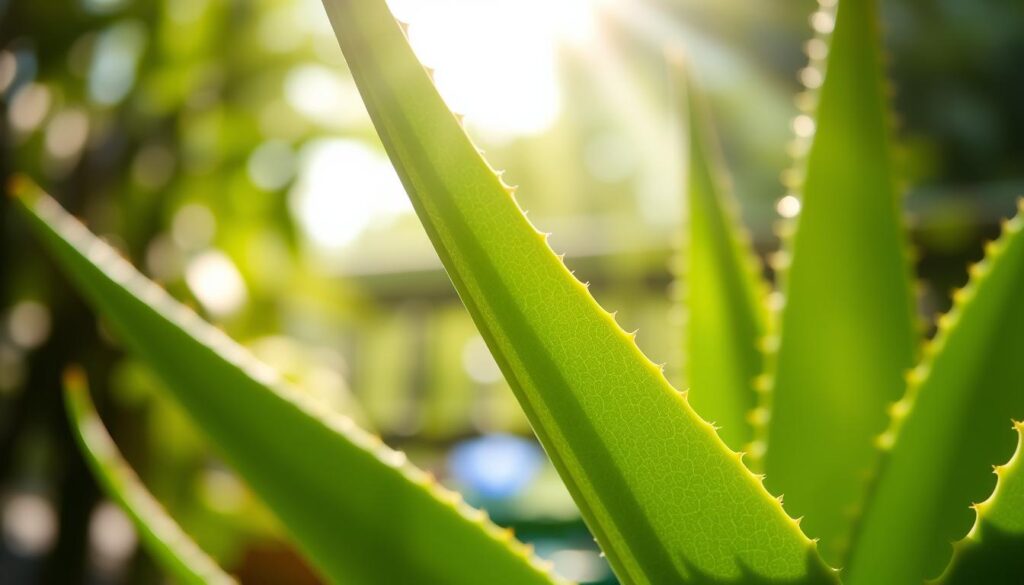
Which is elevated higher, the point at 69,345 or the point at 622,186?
the point at 69,345

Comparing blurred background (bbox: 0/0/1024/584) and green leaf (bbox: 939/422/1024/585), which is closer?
green leaf (bbox: 939/422/1024/585)

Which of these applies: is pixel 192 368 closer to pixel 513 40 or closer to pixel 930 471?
pixel 930 471

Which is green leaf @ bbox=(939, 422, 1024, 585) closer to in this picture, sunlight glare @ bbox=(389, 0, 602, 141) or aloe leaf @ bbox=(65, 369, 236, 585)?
sunlight glare @ bbox=(389, 0, 602, 141)

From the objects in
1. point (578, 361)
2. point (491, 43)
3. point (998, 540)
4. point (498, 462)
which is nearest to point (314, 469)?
point (578, 361)

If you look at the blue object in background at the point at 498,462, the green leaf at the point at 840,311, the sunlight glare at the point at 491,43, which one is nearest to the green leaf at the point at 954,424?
the green leaf at the point at 840,311

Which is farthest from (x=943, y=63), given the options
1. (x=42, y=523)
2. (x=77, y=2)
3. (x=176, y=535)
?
(x=176, y=535)

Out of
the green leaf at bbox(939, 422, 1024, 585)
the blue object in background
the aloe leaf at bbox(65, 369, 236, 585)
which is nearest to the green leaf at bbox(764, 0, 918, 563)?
the green leaf at bbox(939, 422, 1024, 585)
